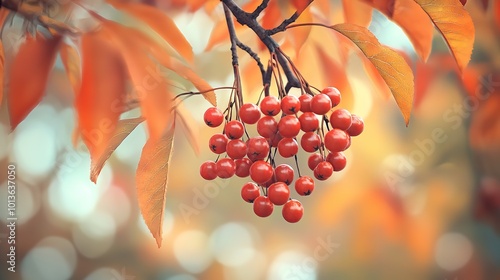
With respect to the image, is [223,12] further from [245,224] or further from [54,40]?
[245,224]

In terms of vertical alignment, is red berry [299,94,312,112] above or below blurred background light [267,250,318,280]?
above

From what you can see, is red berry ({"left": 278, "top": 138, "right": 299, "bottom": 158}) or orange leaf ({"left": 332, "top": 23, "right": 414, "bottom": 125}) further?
orange leaf ({"left": 332, "top": 23, "right": 414, "bottom": 125})

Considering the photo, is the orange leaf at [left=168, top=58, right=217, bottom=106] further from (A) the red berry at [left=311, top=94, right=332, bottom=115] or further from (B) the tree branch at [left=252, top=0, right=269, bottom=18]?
(A) the red berry at [left=311, top=94, right=332, bottom=115]

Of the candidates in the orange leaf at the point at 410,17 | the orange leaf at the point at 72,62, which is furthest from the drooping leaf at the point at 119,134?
the orange leaf at the point at 410,17

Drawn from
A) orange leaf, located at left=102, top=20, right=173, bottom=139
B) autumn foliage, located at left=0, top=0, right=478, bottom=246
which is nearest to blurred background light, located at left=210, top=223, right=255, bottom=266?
autumn foliage, located at left=0, top=0, right=478, bottom=246

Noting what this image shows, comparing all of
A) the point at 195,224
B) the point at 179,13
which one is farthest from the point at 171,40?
the point at 195,224
